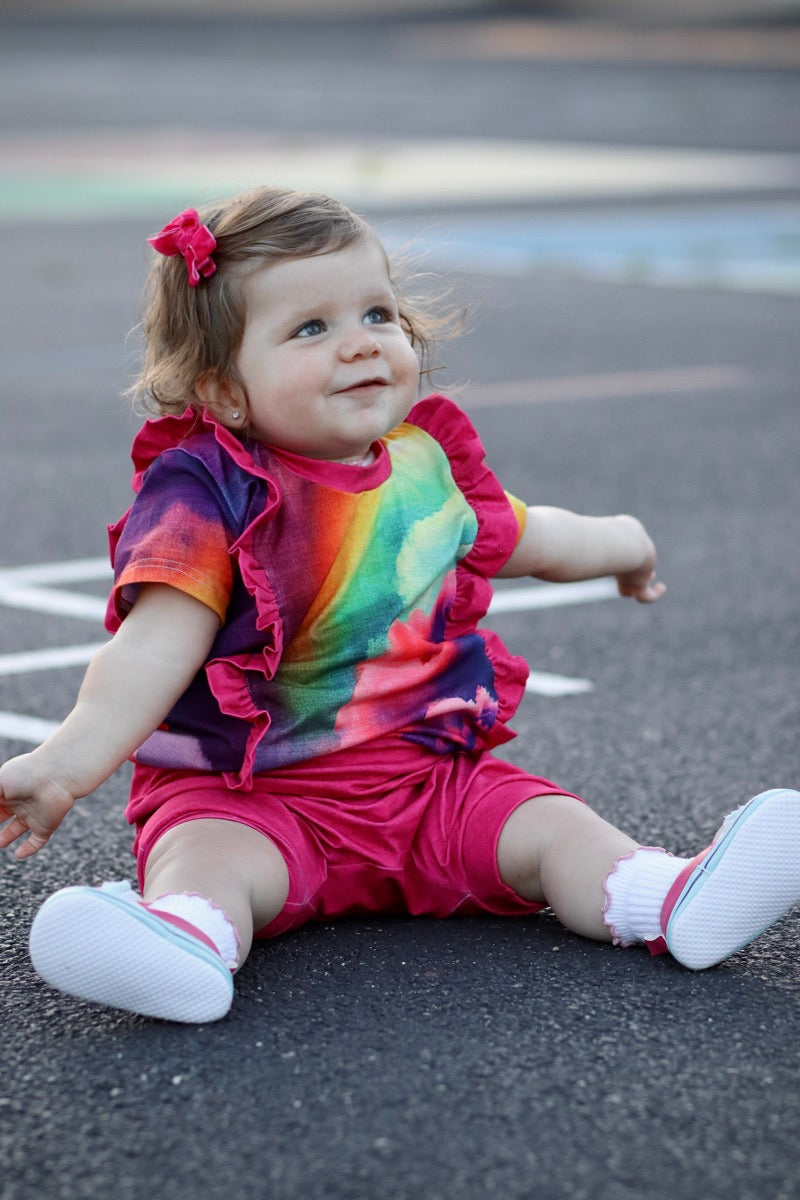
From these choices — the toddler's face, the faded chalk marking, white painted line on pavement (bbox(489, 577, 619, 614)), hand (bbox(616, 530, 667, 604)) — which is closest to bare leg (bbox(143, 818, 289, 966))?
the toddler's face

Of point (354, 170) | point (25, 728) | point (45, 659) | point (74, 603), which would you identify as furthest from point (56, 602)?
point (354, 170)

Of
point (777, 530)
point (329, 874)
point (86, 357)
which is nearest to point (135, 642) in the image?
point (329, 874)

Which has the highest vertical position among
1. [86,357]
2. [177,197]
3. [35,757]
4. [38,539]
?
[35,757]

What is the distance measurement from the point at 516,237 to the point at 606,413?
560 cm

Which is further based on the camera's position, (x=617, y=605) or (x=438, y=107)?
(x=438, y=107)

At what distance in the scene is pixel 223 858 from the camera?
2.56 m

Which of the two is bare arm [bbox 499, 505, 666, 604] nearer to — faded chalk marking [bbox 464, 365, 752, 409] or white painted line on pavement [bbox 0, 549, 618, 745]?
white painted line on pavement [bbox 0, 549, 618, 745]

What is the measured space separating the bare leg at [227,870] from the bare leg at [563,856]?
351 mm

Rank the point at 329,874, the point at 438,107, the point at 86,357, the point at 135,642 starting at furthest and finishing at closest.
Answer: the point at 438,107 < the point at 86,357 < the point at 329,874 < the point at 135,642

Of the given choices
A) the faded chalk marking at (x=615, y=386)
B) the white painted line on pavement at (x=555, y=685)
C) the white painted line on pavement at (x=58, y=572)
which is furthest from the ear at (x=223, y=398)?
the faded chalk marking at (x=615, y=386)

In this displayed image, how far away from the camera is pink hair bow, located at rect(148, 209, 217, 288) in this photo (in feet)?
8.75

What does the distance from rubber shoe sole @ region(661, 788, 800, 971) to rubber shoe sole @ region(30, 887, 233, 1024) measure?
645mm

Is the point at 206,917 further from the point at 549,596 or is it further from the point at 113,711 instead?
the point at 549,596

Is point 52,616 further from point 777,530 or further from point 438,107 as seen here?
point 438,107
